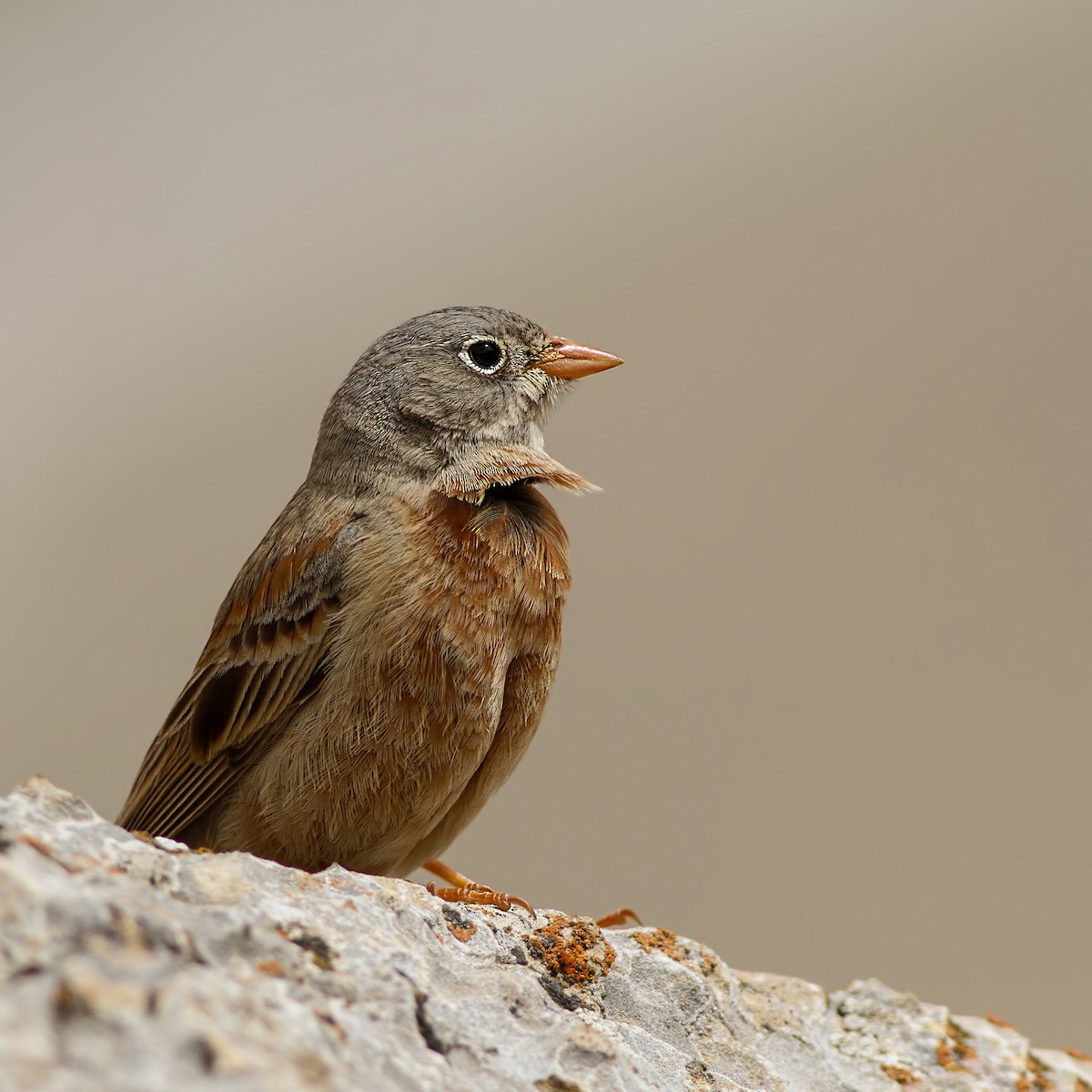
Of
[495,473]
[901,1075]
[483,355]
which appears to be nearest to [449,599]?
[495,473]

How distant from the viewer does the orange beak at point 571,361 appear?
5.99 metres

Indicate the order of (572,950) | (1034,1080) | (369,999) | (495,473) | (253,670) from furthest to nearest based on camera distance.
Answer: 1. (495,473)
2. (253,670)
3. (1034,1080)
4. (572,950)
5. (369,999)

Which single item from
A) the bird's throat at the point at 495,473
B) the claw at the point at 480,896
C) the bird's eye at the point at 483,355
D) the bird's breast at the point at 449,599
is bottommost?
the claw at the point at 480,896

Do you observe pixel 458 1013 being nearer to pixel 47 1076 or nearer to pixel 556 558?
pixel 47 1076

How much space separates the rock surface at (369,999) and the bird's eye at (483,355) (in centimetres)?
268

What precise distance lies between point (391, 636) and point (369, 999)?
203cm

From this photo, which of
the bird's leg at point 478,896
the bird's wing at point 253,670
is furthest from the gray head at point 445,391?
the bird's leg at point 478,896

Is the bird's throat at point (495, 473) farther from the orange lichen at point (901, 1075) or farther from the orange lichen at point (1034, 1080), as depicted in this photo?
the orange lichen at point (1034, 1080)

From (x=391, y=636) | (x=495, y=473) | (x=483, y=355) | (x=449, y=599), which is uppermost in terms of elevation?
(x=483, y=355)

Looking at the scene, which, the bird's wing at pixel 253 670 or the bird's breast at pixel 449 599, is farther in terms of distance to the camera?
the bird's wing at pixel 253 670

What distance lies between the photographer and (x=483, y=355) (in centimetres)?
587

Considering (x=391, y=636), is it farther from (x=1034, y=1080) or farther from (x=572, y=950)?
(x=1034, y=1080)

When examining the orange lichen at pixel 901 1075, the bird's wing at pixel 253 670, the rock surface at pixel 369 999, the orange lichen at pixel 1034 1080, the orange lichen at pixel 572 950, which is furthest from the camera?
the bird's wing at pixel 253 670

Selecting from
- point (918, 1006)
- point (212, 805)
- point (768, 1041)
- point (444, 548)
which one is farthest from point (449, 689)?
point (918, 1006)
